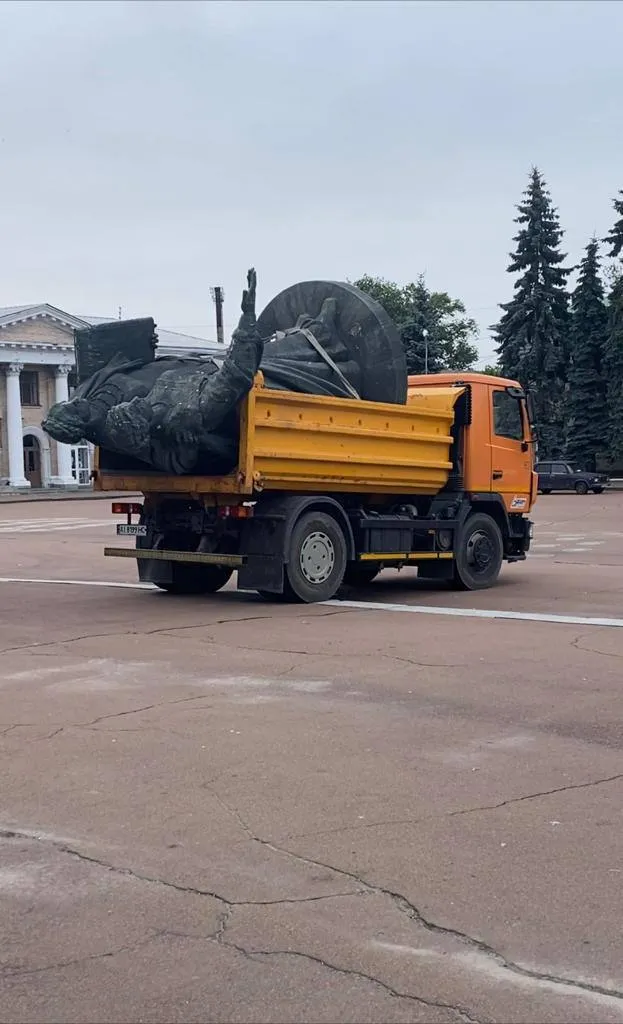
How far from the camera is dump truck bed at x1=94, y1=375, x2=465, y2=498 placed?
42.4ft

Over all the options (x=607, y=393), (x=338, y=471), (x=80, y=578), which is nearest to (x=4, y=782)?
(x=338, y=471)

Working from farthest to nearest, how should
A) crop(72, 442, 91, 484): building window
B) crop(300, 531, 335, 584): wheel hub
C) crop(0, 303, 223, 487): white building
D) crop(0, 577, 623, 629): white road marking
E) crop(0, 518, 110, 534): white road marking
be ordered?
crop(72, 442, 91, 484): building window → crop(0, 303, 223, 487): white building → crop(0, 518, 110, 534): white road marking → crop(300, 531, 335, 584): wheel hub → crop(0, 577, 623, 629): white road marking

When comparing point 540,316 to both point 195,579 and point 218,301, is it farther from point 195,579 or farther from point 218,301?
point 195,579

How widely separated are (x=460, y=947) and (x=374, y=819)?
148 cm

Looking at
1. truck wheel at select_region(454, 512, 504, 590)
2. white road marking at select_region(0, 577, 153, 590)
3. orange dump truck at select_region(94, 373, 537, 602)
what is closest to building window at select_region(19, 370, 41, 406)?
white road marking at select_region(0, 577, 153, 590)

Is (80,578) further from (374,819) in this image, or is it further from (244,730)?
(374,819)

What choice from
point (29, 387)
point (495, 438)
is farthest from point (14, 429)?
point (495, 438)

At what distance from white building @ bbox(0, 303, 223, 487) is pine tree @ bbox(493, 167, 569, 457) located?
18.9m

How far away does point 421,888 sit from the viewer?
15.8ft

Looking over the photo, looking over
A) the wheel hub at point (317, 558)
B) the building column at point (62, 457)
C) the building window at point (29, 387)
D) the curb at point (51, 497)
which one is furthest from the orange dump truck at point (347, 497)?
the building window at point (29, 387)

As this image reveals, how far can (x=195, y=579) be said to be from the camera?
15422mm

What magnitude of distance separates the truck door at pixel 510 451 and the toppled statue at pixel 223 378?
6.29ft

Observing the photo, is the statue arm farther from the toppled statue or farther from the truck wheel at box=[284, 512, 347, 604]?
the truck wheel at box=[284, 512, 347, 604]

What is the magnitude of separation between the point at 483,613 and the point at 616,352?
50.3 metres
